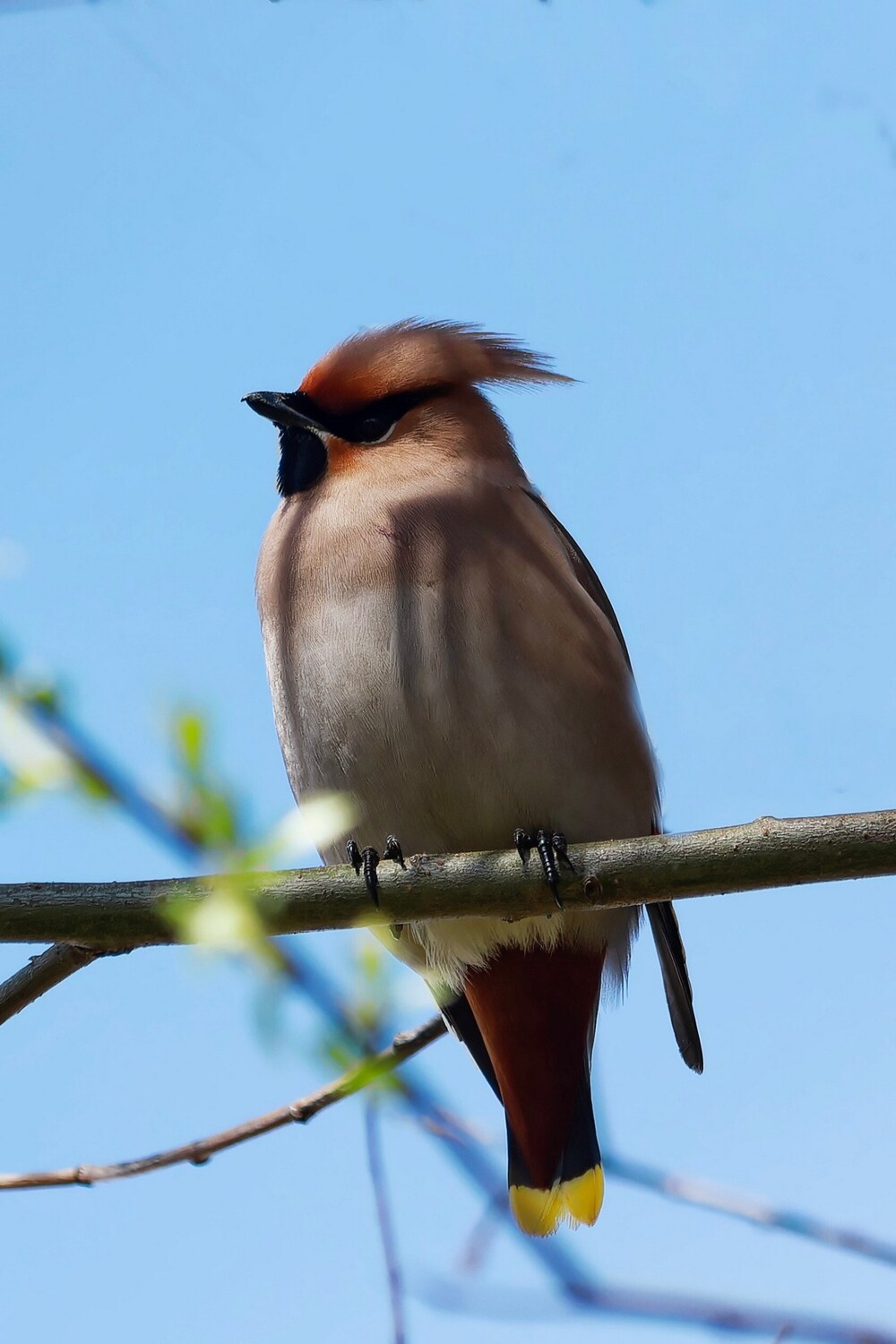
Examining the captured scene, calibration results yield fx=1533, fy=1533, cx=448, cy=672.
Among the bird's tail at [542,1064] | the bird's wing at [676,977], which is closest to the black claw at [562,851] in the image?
the bird's tail at [542,1064]

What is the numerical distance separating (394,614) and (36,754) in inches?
58.4

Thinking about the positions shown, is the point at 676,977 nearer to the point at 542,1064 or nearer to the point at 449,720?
the point at 542,1064

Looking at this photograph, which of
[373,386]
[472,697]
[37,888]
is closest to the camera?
[37,888]

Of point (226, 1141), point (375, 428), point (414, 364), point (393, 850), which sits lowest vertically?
point (226, 1141)

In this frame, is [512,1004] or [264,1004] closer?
[264,1004]

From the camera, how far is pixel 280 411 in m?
4.61

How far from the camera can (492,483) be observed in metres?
4.32

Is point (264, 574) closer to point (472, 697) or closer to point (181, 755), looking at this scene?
point (472, 697)

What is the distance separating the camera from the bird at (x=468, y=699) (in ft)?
12.6

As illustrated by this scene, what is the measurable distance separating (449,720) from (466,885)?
0.79m

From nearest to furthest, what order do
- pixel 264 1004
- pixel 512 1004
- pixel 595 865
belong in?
pixel 264 1004, pixel 595 865, pixel 512 1004

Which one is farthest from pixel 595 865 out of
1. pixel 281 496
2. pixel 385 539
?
pixel 281 496

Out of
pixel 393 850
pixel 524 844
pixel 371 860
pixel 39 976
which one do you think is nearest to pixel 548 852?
pixel 524 844

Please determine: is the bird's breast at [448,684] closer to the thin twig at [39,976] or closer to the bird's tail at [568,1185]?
the bird's tail at [568,1185]
